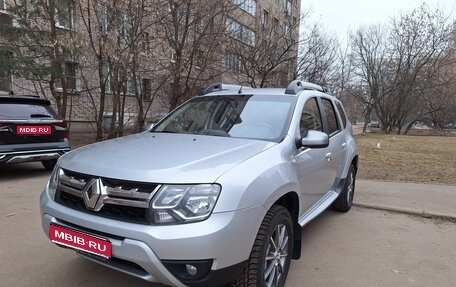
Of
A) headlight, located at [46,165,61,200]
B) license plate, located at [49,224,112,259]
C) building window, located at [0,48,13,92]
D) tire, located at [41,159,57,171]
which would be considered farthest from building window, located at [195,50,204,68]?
license plate, located at [49,224,112,259]

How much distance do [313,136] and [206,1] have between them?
10.4 m

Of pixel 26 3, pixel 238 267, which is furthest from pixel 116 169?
pixel 26 3

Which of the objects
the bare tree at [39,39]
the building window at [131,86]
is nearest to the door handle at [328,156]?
the bare tree at [39,39]

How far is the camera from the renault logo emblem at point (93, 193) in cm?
262

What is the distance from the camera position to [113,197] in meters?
2.56

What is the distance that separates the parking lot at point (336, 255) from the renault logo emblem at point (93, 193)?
3.01ft

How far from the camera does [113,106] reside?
13.0 m

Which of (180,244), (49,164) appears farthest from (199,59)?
(180,244)

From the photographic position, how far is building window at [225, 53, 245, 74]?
1612 cm

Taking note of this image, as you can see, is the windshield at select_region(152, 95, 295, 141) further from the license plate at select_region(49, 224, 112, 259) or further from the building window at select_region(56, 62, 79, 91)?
the building window at select_region(56, 62, 79, 91)

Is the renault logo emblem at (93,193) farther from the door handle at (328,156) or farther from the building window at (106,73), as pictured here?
the building window at (106,73)

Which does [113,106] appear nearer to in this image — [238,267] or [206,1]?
[206,1]

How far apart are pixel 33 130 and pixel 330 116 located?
536cm

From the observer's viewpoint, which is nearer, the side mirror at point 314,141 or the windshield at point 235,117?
the side mirror at point 314,141
